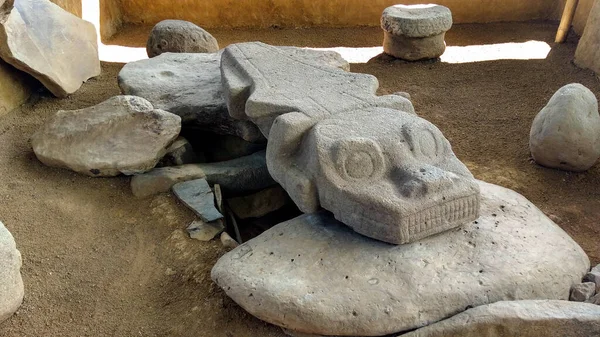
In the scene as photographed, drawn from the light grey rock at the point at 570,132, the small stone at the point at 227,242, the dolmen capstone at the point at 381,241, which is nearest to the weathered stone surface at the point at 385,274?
the dolmen capstone at the point at 381,241

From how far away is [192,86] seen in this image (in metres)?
4.01

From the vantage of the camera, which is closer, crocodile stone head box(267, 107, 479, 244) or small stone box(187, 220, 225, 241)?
crocodile stone head box(267, 107, 479, 244)

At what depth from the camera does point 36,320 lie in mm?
2389

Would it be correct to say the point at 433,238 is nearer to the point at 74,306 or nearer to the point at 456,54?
the point at 74,306

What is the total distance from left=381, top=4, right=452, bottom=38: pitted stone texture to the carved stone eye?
3566mm

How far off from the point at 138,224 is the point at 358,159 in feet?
4.33

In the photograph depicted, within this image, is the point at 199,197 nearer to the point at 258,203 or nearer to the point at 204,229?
the point at 204,229

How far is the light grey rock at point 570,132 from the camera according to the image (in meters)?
3.64

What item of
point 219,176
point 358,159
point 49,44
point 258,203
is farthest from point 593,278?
point 49,44

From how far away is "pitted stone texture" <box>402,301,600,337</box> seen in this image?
6.62ft

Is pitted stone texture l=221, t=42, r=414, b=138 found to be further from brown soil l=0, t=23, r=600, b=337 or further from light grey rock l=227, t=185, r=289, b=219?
brown soil l=0, t=23, r=600, b=337

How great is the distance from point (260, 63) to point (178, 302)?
1.73 metres

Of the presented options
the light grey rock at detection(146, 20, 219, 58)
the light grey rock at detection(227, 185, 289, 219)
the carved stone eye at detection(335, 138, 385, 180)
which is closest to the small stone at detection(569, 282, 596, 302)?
the carved stone eye at detection(335, 138, 385, 180)

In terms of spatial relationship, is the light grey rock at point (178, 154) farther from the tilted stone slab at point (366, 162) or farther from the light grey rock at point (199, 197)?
the tilted stone slab at point (366, 162)
